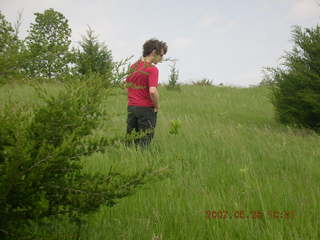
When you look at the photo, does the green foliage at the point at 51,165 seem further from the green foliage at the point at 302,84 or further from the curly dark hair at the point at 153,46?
the green foliage at the point at 302,84

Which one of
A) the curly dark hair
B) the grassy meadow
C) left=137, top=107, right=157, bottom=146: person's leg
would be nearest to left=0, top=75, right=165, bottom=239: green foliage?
the grassy meadow

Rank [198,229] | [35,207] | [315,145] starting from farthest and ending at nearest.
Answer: [315,145], [198,229], [35,207]

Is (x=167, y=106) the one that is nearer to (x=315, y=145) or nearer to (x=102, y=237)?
(x=315, y=145)

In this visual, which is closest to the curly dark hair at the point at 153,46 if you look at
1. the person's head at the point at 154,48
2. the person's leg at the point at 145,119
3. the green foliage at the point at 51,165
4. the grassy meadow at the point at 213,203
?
the person's head at the point at 154,48

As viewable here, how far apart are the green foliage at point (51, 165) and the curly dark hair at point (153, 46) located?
3.03 metres

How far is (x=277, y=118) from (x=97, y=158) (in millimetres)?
5913

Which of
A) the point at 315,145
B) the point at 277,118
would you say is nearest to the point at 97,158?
the point at 315,145

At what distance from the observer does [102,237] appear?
5.80 feet

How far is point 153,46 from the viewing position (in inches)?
171

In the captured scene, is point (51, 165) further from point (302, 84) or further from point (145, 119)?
point (302, 84)

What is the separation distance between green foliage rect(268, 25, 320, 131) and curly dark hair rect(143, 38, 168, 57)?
4.03 m

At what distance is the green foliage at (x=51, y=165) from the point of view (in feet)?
3.79

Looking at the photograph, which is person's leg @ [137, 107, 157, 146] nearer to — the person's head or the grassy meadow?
the grassy meadow

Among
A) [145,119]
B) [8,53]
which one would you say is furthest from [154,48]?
[8,53]
